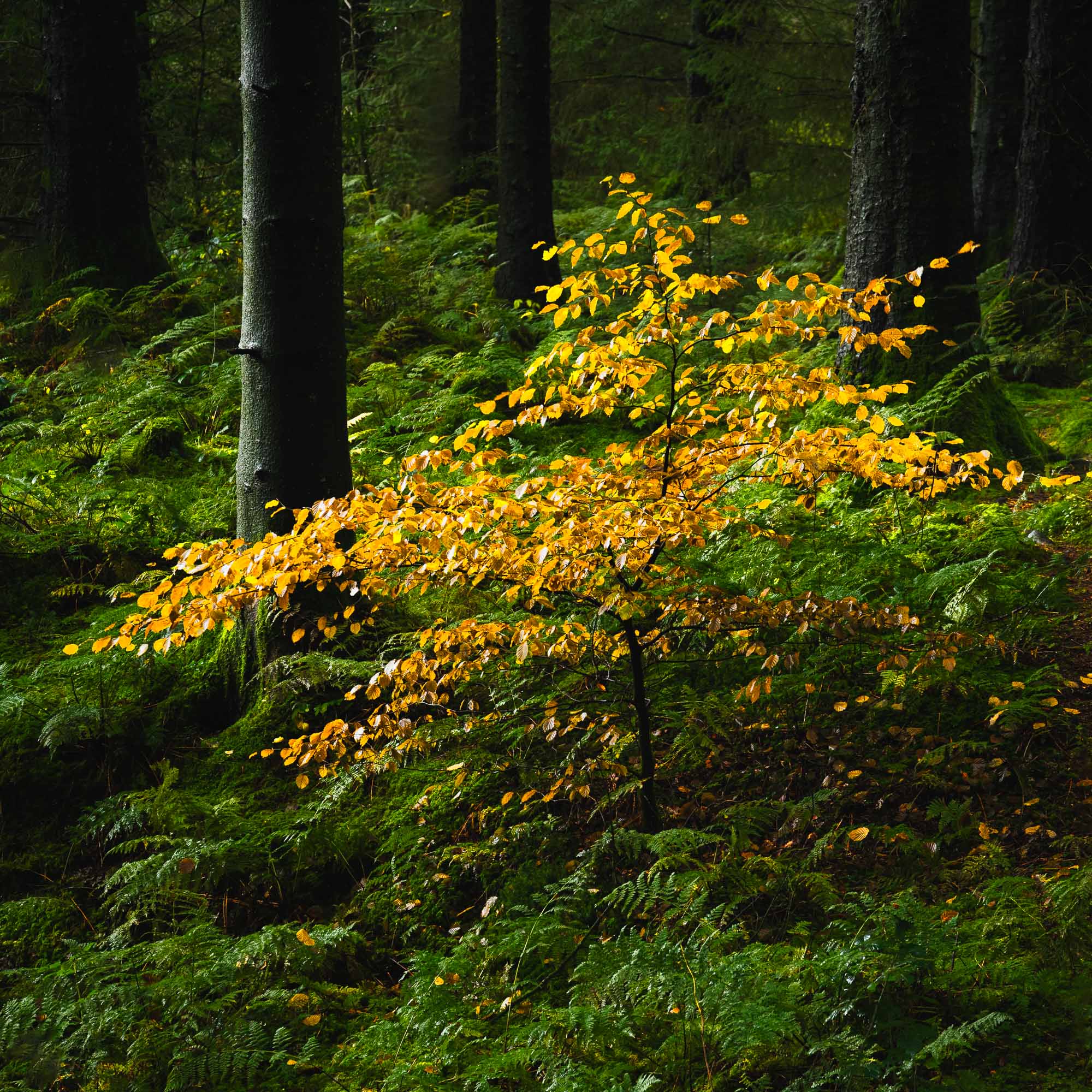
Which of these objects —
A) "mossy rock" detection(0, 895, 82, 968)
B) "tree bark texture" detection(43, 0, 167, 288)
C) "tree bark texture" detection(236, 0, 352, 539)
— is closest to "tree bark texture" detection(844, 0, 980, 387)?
"tree bark texture" detection(236, 0, 352, 539)

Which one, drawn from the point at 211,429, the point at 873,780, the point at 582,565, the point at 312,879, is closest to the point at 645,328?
the point at 582,565

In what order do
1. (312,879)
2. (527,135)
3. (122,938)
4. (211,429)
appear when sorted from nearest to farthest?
1. (122,938)
2. (312,879)
3. (211,429)
4. (527,135)

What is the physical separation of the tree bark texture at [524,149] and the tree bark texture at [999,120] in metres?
4.50

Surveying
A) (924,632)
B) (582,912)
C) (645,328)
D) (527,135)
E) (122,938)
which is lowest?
(122,938)

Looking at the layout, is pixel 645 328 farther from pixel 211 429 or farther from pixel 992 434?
pixel 211 429

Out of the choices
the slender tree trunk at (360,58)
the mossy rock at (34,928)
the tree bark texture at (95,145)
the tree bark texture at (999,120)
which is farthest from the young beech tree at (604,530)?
the slender tree trunk at (360,58)

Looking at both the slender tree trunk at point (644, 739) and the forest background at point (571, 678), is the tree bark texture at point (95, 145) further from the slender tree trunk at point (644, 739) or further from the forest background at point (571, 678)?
the slender tree trunk at point (644, 739)

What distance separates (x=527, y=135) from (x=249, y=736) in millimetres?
6644

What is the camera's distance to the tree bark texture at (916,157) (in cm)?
545

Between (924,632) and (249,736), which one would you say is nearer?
(924,632)

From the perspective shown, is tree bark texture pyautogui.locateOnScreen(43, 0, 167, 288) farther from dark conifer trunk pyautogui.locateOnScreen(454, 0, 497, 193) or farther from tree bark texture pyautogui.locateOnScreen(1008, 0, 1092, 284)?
tree bark texture pyautogui.locateOnScreen(1008, 0, 1092, 284)

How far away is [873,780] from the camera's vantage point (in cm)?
350

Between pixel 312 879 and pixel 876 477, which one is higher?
pixel 876 477

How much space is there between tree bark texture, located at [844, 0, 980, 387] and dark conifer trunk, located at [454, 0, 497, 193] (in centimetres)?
782
